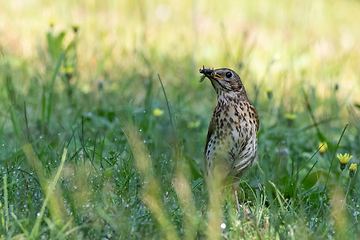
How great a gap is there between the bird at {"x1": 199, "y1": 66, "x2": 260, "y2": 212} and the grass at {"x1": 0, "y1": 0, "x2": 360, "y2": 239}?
16cm

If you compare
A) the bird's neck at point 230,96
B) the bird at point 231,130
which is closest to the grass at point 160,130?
the bird at point 231,130

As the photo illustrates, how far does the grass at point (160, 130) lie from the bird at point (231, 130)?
0.16m

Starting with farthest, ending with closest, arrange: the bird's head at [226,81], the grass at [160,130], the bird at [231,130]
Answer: the bird's head at [226,81] < the bird at [231,130] < the grass at [160,130]

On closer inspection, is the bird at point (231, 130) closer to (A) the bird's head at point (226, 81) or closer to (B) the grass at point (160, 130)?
(A) the bird's head at point (226, 81)

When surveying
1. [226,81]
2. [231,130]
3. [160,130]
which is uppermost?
[226,81]

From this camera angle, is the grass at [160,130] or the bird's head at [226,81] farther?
the bird's head at [226,81]

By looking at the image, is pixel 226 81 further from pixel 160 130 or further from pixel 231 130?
pixel 160 130

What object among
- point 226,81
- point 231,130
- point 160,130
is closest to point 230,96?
point 226,81

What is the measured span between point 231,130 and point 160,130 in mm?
1223

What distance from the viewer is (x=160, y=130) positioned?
3.71 meters

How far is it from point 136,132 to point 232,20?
558 cm

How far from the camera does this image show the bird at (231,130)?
2.62m

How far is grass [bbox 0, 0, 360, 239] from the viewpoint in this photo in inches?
79.7

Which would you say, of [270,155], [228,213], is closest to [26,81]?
[270,155]
